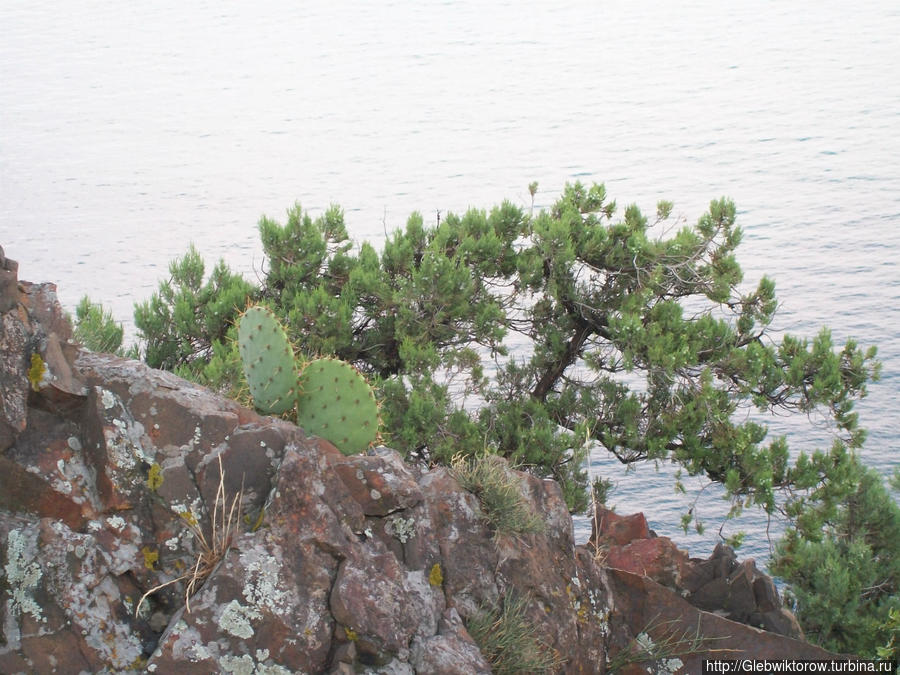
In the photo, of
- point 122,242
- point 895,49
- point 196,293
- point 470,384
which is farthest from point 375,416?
point 895,49

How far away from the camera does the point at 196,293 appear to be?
12180mm

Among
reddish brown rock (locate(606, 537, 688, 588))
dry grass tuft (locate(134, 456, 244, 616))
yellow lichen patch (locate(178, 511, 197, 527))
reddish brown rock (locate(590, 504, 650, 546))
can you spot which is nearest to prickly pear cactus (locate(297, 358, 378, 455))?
dry grass tuft (locate(134, 456, 244, 616))

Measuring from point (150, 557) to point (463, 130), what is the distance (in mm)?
37205

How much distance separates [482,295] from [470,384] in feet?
3.34

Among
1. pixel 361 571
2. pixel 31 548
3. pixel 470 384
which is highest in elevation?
pixel 31 548

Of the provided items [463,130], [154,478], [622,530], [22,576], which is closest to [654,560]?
[622,530]

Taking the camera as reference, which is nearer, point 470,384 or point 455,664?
point 455,664

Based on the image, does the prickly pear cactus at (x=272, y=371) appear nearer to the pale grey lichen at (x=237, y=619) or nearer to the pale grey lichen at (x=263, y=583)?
the pale grey lichen at (x=263, y=583)

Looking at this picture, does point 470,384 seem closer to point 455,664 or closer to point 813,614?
point 813,614

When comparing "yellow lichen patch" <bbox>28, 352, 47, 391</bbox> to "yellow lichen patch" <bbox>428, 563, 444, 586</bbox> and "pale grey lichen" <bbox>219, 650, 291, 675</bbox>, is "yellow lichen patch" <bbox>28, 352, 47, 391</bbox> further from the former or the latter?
"yellow lichen patch" <bbox>428, 563, 444, 586</bbox>

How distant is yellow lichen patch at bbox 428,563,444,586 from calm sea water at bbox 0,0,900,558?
13.0 metres

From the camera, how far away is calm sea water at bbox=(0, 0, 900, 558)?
27594mm

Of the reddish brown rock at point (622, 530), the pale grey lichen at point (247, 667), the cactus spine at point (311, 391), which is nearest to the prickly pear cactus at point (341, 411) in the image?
the cactus spine at point (311, 391)

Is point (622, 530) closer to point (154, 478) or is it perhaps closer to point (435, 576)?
point (435, 576)
